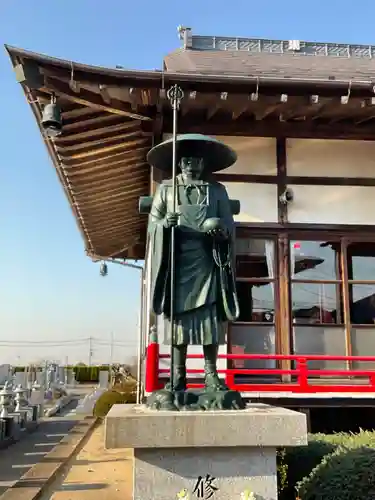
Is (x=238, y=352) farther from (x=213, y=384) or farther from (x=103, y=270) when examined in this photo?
(x=103, y=270)

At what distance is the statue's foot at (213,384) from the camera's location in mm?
3713

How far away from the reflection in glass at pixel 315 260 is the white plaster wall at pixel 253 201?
60 cm

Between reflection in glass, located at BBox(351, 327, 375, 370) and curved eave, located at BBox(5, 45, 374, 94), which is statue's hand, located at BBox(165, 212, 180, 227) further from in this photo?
reflection in glass, located at BBox(351, 327, 375, 370)

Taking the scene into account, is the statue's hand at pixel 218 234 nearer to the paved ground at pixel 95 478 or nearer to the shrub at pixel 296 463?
the shrub at pixel 296 463

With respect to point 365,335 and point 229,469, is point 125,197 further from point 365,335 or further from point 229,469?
point 229,469

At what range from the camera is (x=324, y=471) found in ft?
14.5

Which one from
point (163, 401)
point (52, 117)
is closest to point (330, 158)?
point (52, 117)

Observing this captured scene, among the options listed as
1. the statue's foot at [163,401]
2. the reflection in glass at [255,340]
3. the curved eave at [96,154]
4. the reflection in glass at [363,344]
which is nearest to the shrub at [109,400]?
the curved eave at [96,154]

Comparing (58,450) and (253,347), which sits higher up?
(253,347)

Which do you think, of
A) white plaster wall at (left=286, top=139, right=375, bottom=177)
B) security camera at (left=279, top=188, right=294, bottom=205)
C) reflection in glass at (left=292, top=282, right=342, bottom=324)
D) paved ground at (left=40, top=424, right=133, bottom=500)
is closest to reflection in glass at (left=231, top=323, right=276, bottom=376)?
reflection in glass at (left=292, top=282, right=342, bottom=324)

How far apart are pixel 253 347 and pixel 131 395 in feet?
23.8

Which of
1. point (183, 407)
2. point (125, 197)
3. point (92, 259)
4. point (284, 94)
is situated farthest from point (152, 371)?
point (92, 259)

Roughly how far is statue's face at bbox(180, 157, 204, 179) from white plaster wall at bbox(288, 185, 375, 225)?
4.13 m

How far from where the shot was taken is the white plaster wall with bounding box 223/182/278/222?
26.2 ft
